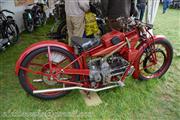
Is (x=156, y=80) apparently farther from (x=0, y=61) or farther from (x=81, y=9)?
(x=0, y=61)

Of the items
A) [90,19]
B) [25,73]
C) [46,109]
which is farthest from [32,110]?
[90,19]

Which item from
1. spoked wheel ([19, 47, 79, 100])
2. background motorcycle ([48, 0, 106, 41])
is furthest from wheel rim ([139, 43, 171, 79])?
background motorcycle ([48, 0, 106, 41])

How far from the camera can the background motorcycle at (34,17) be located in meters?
5.85

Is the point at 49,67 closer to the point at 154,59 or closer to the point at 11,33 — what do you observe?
the point at 154,59

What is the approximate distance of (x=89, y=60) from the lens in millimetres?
2705

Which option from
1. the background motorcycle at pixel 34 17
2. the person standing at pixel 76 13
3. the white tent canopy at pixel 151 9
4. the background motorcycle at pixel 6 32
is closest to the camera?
the person standing at pixel 76 13

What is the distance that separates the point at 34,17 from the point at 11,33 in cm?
145

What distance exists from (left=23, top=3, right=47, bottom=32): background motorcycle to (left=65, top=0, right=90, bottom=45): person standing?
102 inches

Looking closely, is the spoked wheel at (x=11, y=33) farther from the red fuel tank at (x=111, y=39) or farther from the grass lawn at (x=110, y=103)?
the red fuel tank at (x=111, y=39)

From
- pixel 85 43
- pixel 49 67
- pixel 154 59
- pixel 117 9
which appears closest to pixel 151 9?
pixel 117 9

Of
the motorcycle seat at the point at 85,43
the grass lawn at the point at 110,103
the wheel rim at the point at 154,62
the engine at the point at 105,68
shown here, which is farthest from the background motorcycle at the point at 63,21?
the motorcycle seat at the point at 85,43

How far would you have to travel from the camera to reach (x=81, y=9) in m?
3.50

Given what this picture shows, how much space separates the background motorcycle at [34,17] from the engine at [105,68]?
382cm

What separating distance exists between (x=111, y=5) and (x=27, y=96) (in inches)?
86.3
